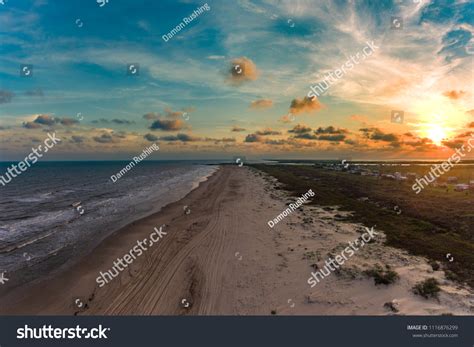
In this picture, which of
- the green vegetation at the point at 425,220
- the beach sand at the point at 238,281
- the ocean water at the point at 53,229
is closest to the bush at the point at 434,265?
the beach sand at the point at 238,281

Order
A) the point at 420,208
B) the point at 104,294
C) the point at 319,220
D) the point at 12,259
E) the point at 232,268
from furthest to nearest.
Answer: the point at 420,208
the point at 319,220
the point at 12,259
the point at 232,268
the point at 104,294

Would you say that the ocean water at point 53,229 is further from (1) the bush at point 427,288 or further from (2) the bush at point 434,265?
(2) the bush at point 434,265

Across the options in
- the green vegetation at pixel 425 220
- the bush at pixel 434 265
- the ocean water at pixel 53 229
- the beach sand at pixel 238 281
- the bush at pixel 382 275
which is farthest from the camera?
the ocean water at pixel 53 229

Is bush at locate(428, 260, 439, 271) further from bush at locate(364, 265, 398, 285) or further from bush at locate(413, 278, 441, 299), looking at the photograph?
bush at locate(364, 265, 398, 285)

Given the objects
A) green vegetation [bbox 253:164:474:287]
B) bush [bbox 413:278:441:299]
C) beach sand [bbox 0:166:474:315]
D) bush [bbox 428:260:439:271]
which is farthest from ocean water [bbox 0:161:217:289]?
green vegetation [bbox 253:164:474:287]

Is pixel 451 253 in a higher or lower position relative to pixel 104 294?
higher

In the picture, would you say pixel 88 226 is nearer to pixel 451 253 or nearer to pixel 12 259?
pixel 12 259
